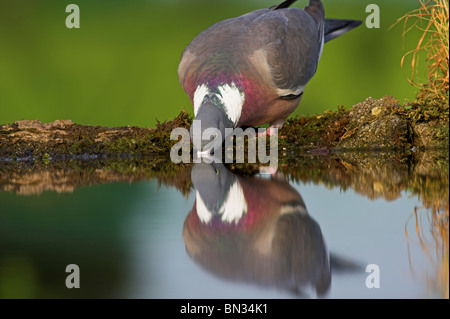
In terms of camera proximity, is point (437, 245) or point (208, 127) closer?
point (437, 245)

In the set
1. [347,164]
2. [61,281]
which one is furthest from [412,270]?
[347,164]

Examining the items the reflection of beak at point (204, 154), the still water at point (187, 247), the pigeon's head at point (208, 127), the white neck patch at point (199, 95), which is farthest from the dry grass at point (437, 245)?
the white neck patch at point (199, 95)

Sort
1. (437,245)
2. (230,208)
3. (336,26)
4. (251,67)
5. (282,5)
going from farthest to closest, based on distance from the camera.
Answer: (336,26) → (282,5) → (251,67) → (230,208) → (437,245)

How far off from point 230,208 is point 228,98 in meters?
2.31

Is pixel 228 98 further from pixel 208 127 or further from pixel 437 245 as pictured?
pixel 437 245

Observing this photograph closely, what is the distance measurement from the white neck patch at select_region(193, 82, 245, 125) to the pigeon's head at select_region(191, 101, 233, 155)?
108 millimetres

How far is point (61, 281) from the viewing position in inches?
59.7

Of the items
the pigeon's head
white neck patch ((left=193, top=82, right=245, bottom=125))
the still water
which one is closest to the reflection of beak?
the pigeon's head

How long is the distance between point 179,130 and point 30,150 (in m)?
1.35

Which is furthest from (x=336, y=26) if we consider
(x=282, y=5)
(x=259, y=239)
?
(x=259, y=239)

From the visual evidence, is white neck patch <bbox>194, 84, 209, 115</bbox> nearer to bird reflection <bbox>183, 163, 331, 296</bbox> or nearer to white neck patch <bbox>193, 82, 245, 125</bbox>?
white neck patch <bbox>193, 82, 245, 125</bbox>

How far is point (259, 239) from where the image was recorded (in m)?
1.85

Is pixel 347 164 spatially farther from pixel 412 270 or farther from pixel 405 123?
pixel 412 270

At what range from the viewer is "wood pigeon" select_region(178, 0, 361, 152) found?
4.62 metres
